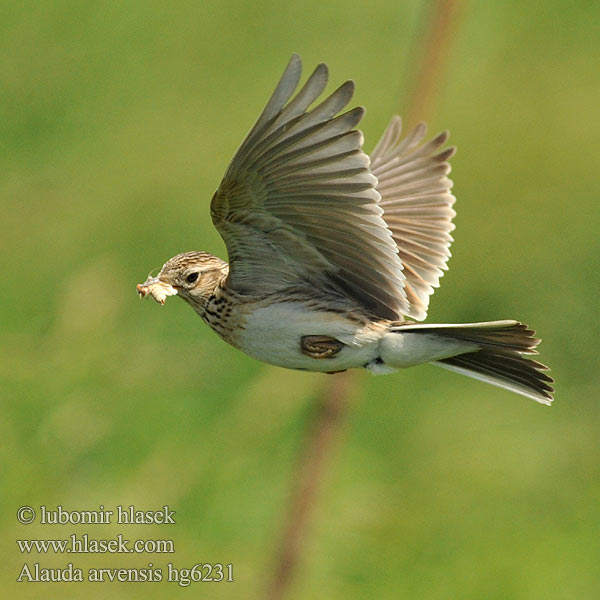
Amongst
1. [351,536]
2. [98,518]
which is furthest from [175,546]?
[351,536]

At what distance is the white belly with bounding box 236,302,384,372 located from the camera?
5.05 meters

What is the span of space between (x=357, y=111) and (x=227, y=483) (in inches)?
192

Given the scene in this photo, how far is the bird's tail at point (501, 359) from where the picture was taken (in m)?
→ 5.11

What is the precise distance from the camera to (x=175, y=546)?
893 cm

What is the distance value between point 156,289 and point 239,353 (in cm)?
436

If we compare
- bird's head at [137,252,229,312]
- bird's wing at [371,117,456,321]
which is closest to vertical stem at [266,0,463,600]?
bird's wing at [371,117,456,321]

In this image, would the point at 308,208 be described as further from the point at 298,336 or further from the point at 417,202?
the point at 417,202

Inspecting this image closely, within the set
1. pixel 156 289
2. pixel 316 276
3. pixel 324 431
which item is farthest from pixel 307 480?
pixel 156 289

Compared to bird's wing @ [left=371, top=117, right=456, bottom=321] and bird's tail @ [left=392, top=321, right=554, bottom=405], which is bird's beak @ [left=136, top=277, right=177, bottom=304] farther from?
bird's wing @ [left=371, top=117, right=456, bottom=321]

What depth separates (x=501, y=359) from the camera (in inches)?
209

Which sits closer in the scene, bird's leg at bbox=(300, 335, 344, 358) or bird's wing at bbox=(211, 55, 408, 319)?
bird's wing at bbox=(211, 55, 408, 319)

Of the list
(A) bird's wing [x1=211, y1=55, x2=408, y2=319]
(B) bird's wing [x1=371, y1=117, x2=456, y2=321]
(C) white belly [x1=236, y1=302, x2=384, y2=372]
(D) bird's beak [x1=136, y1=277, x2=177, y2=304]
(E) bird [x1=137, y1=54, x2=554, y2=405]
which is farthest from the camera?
(B) bird's wing [x1=371, y1=117, x2=456, y2=321]

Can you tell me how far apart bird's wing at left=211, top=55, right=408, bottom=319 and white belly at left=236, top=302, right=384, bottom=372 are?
15 centimetres

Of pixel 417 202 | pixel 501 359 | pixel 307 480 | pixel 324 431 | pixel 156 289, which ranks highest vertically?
pixel 417 202
